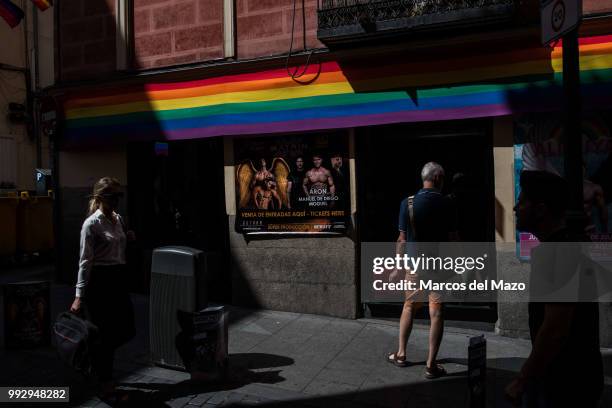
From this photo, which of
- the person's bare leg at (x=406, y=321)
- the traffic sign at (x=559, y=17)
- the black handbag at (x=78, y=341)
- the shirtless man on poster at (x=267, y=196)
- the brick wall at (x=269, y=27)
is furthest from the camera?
the shirtless man on poster at (x=267, y=196)

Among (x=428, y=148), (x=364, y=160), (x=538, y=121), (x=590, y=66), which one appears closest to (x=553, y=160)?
(x=538, y=121)

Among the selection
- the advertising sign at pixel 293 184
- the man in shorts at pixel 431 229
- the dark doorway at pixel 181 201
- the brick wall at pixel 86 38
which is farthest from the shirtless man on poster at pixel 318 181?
the brick wall at pixel 86 38

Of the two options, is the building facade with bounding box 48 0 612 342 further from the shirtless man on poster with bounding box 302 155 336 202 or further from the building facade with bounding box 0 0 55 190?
the building facade with bounding box 0 0 55 190

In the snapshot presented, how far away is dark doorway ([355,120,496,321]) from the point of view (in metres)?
6.85

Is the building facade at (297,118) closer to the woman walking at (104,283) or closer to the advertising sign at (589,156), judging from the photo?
the advertising sign at (589,156)

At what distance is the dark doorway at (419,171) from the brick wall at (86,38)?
172 inches

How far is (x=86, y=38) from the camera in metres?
8.93

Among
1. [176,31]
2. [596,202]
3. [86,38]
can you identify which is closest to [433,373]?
Result: [596,202]

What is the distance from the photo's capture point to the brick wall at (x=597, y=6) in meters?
6.02

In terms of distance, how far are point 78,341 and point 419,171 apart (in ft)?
15.0

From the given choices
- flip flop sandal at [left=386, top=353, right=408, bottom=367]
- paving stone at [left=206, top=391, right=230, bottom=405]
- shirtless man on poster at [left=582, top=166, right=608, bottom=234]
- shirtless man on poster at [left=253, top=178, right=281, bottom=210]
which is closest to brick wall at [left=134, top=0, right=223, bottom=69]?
shirtless man on poster at [left=253, top=178, right=281, bottom=210]

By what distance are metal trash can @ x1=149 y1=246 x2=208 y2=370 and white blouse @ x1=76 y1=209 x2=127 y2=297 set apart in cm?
48

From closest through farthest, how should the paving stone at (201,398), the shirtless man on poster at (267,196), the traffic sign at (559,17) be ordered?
the traffic sign at (559,17), the paving stone at (201,398), the shirtless man on poster at (267,196)

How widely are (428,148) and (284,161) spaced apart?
189 cm
